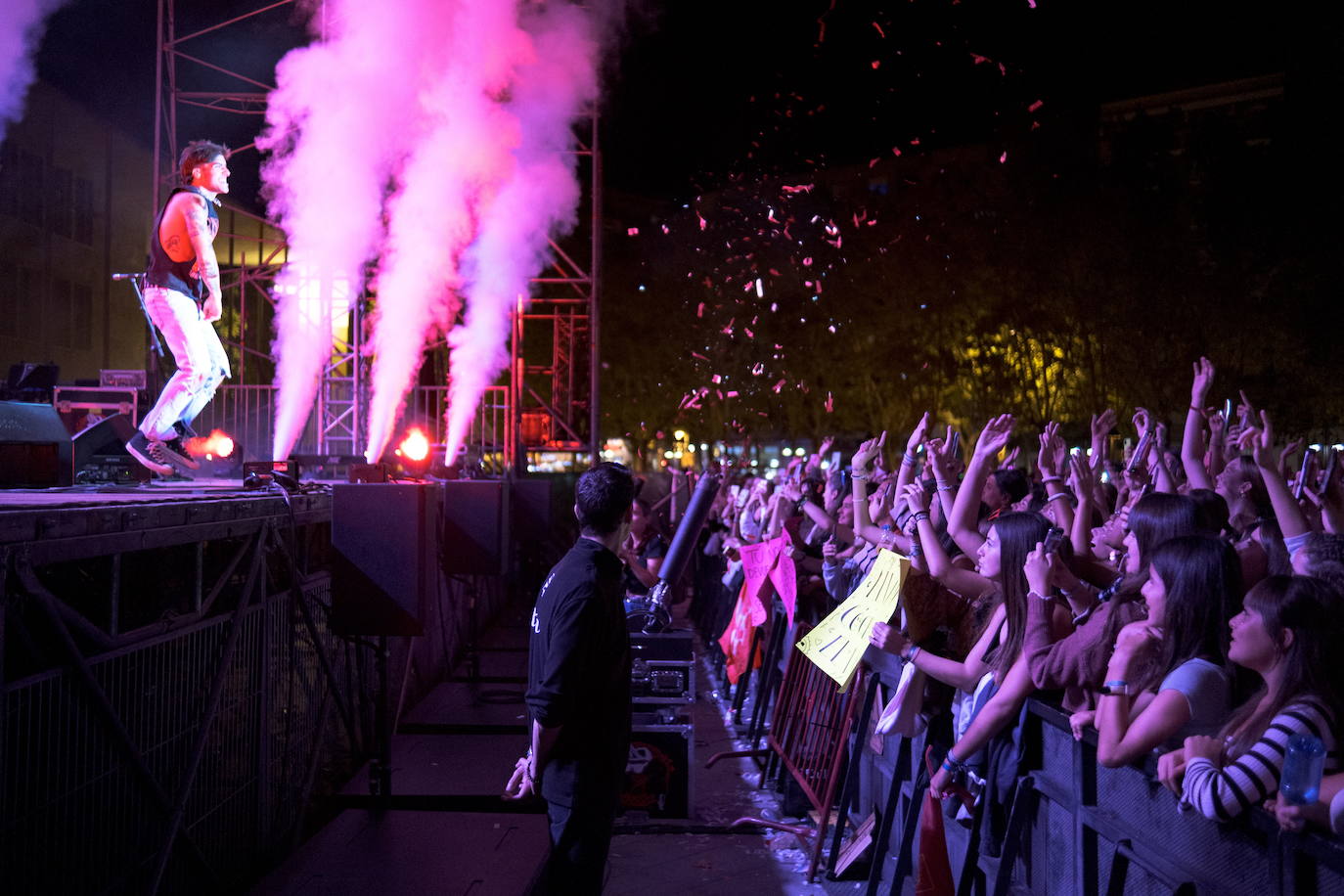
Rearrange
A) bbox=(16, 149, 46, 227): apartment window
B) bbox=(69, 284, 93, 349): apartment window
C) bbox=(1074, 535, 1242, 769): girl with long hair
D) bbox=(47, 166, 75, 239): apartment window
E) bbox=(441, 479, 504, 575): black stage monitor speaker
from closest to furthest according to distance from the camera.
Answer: bbox=(1074, 535, 1242, 769): girl with long hair
bbox=(441, 479, 504, 575): black stage monitor speaker
bbox=(16, 149, 46, 227): apartment window
bbox=(47, 166, 75, 239): apartment window
bbox=(69, 284, 93, 349): apartment window

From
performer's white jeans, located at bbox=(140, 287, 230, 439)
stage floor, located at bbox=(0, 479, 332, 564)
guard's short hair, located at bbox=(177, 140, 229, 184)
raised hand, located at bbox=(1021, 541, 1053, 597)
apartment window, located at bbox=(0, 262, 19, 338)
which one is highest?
apartment window, located at bbox=(0, 262, 19, 338)

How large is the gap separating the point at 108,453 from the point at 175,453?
0.59 meters

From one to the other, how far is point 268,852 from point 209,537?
6.13 feet

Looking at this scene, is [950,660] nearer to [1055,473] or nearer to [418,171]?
[1055,473]

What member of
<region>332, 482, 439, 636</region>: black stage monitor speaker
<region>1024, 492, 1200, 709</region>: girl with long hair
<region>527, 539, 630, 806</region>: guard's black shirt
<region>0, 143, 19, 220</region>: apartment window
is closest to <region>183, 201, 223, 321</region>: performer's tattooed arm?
<region>332, 482, 439, 636</region>: black stage monitor speaker

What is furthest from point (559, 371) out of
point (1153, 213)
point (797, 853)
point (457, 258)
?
point (797, 853)

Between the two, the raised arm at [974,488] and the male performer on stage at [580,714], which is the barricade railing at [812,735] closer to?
the raised arm at [974,488]

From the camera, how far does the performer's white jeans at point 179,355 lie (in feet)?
23.4

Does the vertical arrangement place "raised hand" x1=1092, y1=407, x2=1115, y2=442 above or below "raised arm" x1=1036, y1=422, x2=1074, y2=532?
above

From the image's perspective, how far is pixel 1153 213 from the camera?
2317cm

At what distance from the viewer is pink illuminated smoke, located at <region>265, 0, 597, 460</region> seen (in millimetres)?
11891

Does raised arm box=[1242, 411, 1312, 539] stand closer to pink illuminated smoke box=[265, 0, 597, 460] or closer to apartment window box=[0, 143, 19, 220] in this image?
pink illuminated smoke box=[265, 0, 597, 460]

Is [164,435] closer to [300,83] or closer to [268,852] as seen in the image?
[268,852]

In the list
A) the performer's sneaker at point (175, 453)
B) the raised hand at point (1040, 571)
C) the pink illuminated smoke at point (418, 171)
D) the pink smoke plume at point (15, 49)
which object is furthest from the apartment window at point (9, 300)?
the raised hand at point (1040, 571)
